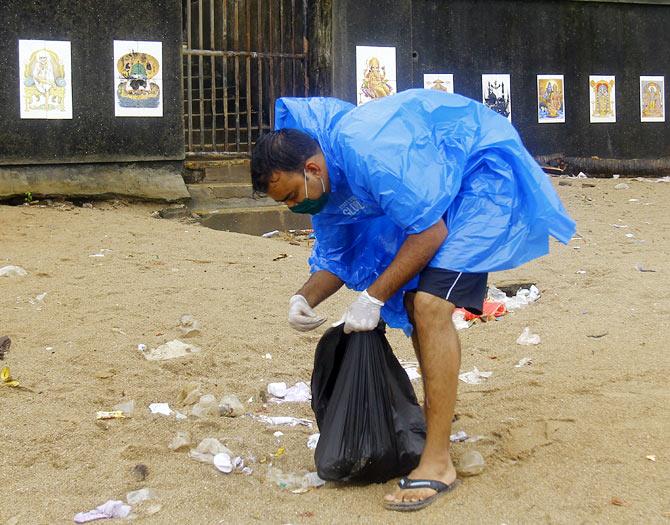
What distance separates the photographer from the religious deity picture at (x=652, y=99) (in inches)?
495

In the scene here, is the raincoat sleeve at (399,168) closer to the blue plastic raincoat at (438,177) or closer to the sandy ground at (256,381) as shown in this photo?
the blue plastic raincoat at (438,177)

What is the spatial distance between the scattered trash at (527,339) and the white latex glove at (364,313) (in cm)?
199

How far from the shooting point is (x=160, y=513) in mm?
2898

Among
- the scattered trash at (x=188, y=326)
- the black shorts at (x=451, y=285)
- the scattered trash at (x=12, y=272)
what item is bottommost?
the scattered trash at (x=188, y=326)

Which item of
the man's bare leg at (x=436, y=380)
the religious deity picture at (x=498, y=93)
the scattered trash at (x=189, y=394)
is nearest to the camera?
the man's bare leg at (x=436, y=380)

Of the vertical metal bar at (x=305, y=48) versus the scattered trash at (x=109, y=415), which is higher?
the vertical metal bar at (x=305, y=48)

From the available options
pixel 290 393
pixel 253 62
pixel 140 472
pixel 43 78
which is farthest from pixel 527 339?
pixel 253 62

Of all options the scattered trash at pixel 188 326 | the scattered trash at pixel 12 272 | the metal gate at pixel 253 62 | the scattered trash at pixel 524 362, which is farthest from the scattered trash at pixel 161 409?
the metal gate at pixel 253 62

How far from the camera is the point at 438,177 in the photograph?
2885 millimetres

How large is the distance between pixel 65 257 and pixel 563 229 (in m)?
4.22

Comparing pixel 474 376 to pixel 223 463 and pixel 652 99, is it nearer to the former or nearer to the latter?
pixel 223 463

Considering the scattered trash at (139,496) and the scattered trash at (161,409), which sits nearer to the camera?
the scattered trash at (139,496)

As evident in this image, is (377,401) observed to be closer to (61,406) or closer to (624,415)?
(624,415)

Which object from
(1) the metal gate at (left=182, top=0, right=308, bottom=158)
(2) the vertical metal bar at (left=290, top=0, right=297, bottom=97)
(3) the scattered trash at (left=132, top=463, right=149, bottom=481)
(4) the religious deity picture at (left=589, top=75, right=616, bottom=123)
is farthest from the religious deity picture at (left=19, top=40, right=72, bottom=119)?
(4) the religious deity picture at (left=589, top=75, right=616, bottom=123)
